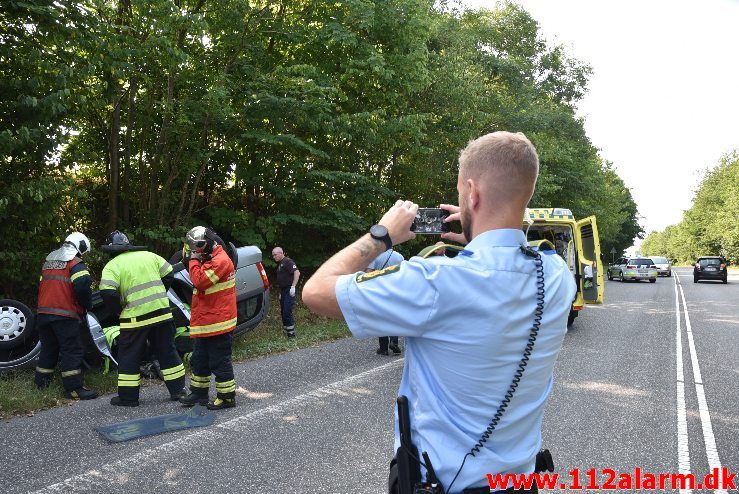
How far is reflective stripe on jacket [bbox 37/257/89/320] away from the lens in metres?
6.50

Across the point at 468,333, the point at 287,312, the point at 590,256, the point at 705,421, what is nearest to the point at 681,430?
the point at 705,421

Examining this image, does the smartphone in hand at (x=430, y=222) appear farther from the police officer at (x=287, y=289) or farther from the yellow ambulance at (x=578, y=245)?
the yellow ambulance at (x=578, y=245)

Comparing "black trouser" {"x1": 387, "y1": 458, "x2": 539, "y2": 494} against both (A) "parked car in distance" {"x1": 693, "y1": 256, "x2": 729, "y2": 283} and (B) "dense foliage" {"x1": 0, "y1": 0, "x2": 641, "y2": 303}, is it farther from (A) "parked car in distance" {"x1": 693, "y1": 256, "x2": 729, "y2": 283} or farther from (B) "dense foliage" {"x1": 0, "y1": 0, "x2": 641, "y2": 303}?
(A) "parked car in distance" {"x1": 693, "y1": 256, "x2": 729, "y2": 283}

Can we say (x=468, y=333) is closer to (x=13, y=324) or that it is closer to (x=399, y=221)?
(x=399, y=221)

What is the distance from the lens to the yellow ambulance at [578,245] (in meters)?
12.9

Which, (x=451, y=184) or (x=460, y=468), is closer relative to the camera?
(x=460, y=468)

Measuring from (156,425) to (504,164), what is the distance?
4.95 metres

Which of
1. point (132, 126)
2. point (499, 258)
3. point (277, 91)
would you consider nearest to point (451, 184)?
point (277, 91)

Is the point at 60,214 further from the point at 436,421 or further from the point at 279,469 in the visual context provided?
the point at 436,421

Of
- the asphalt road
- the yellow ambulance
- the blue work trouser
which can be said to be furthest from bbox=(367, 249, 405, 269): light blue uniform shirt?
the yellow ambulance

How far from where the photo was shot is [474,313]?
1436 mm

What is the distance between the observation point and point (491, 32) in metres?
28.7

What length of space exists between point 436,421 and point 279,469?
3184mm

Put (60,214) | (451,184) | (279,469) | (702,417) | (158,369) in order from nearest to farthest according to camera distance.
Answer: (279,469)
(702,417)
(158,369)
(60,214)
(451,184)
